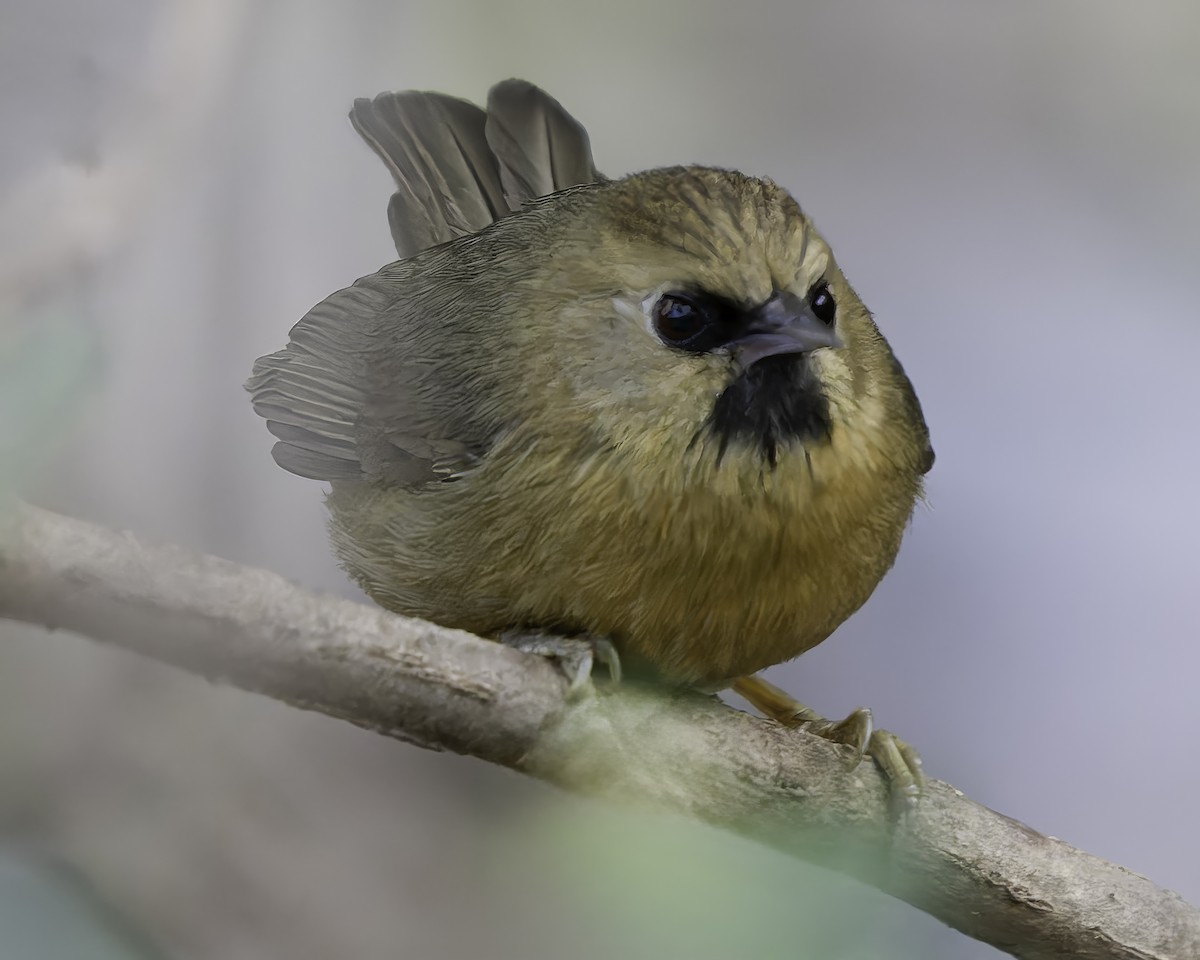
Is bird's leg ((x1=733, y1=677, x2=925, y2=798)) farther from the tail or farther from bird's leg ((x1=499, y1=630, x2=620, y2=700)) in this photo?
the tail

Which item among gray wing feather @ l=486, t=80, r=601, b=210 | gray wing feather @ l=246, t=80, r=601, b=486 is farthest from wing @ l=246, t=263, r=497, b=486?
gray wing feather @ l=486, t=80, r=601, b=210

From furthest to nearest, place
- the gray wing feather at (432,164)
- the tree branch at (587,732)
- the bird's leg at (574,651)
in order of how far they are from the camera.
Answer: the gray wing feather at (432,164)
the bird's leg at (574,651)
the tree branch at (587,732)

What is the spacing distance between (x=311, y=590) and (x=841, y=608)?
64 cm

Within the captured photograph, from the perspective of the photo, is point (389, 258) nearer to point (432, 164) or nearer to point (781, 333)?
point (432, 164)

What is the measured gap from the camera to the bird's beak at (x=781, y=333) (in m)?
1.06

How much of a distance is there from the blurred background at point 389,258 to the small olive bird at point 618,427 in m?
0.08

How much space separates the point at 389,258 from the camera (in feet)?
4.68

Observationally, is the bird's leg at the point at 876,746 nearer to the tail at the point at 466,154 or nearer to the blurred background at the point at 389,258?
the blurred background at the point at 389,258

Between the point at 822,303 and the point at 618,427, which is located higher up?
the point at 822,303

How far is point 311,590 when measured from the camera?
2.82 ft

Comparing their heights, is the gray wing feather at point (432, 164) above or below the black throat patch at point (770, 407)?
above

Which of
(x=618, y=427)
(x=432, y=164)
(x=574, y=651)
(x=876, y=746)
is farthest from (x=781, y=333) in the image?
(x=432, y=164)

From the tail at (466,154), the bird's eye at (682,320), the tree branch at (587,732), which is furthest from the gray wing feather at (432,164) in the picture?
the tree branch at (587,732)

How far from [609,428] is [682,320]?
13 cm
